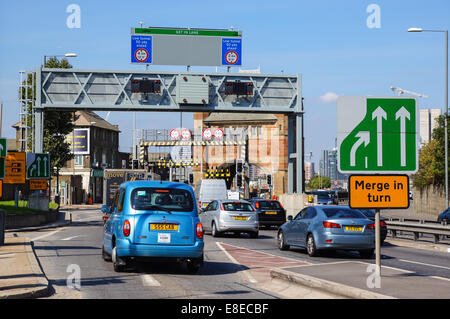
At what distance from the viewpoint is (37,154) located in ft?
121

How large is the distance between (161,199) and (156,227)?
2.24 feet

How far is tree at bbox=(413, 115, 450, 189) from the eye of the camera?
5169 centimetres

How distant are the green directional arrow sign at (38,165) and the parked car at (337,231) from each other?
863 inches

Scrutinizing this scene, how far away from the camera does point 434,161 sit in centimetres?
5281

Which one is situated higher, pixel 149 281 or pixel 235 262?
pixel 149 281

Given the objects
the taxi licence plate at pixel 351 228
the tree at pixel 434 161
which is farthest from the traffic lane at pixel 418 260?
the tree at pixel 434 161

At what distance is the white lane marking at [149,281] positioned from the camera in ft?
38.1

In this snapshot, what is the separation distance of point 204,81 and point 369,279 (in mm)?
29598

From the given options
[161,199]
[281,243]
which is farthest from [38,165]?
[161,199]

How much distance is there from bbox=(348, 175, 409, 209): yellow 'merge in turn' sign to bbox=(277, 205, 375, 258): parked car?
7.69m

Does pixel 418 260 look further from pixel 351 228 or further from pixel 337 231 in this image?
pixel 337 231

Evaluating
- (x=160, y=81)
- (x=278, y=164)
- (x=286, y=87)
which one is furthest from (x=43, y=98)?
(x=278, y=164)

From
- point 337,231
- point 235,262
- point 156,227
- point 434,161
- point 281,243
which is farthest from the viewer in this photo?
point 434,161
